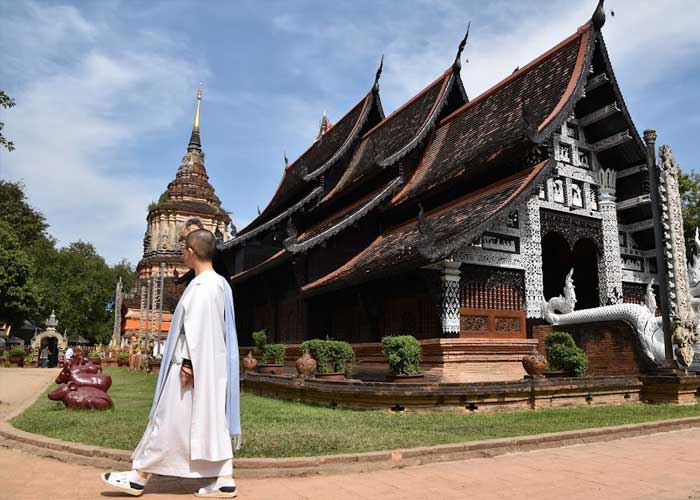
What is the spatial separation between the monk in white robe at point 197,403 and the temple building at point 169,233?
3903cm

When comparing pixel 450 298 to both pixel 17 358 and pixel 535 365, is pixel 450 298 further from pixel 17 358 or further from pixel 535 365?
pixel 17 358

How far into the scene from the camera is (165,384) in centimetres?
394

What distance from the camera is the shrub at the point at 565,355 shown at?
33.8 ft

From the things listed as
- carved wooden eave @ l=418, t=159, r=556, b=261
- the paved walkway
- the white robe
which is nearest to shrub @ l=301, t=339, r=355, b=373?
carved wooden eave @ l=418, t=159, r=556, b=261

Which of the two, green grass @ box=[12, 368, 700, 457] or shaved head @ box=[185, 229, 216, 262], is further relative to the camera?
green grass @ box=[12, 368, 700, 457]

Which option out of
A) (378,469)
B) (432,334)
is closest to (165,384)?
(378,469)

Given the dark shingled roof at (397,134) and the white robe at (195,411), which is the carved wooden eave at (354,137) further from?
the white robe at (195,411)

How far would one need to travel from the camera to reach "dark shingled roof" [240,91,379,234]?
20.0 m

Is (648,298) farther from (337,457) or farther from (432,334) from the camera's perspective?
(337,457)

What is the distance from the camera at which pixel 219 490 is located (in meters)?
3.80

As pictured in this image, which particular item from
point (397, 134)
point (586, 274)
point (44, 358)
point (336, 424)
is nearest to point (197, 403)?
point (336, 424)

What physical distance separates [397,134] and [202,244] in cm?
1498

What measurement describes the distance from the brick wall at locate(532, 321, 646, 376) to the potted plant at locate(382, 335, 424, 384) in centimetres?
395

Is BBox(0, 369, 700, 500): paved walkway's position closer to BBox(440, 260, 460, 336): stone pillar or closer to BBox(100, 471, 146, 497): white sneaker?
BBox(100, 471, 146, 497): white sneaker
